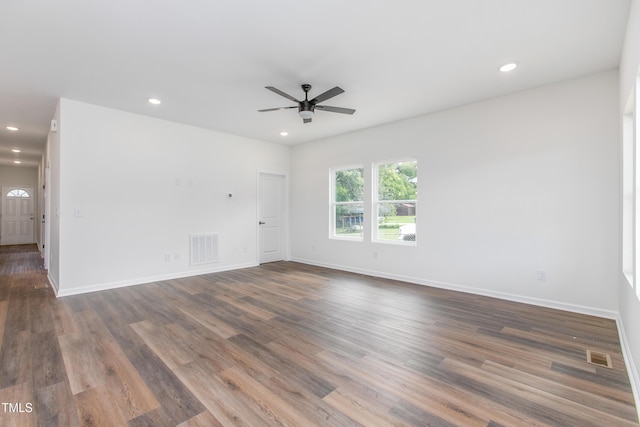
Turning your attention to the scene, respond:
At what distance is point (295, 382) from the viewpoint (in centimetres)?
205

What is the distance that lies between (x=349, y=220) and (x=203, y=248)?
289 cm

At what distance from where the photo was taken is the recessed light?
3.09m

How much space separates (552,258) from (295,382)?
3435 millimetres

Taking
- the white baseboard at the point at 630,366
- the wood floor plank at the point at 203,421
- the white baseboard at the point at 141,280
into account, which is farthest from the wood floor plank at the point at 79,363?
the white baseboard at the point at 630,366

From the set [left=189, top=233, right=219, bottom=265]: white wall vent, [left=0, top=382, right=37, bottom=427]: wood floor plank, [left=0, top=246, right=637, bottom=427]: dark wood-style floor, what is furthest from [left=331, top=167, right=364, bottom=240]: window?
[left=0, top=382, right=37, bottom=427]: wood floor plank

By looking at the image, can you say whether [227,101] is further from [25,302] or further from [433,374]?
[433,374]

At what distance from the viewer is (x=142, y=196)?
4.82 m

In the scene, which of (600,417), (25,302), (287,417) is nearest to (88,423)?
(287,417)

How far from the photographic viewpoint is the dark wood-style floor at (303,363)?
1746 mm

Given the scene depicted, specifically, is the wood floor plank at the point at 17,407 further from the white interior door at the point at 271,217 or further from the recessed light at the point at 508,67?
the recessed light at the point at 508,67

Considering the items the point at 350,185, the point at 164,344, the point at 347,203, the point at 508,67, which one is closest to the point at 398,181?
the point at 350,185

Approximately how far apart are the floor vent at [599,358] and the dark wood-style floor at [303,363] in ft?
0.28

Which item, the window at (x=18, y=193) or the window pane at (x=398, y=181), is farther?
the window at (x=18, y=193)

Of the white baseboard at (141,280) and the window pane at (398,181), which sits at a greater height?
the window pane at (398,181)
